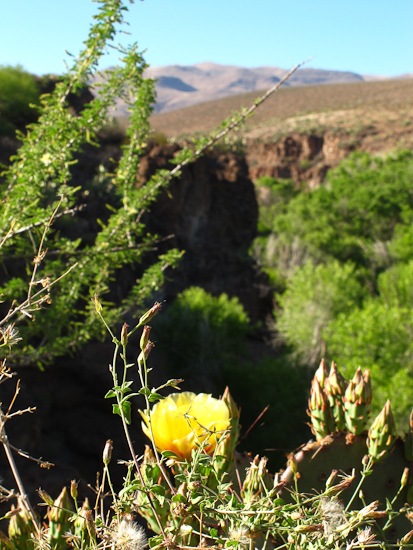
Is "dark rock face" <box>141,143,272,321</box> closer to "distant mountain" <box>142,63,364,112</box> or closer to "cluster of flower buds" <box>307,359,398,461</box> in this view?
"cluster of flower buds" <box>307,359,398,461</box>

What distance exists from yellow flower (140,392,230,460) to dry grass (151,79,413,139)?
4407 cm

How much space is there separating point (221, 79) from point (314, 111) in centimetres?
9006

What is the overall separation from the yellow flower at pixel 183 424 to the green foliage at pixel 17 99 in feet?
41.4

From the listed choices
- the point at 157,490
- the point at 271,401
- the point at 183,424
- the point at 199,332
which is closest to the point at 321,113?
the point at 199,332

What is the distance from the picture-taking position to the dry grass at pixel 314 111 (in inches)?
1934

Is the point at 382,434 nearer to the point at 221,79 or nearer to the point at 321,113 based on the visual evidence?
the point at 321,113

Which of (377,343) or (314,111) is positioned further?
(314,111)

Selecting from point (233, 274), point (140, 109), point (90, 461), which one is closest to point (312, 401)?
point (140, 109)

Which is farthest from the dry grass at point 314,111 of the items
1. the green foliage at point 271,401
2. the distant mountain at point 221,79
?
the distant mountain at point 221,79

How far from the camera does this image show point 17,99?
537 inches

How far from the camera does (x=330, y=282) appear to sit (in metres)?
15.7

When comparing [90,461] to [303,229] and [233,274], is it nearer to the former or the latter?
[233,274]

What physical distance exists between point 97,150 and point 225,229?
195 inches

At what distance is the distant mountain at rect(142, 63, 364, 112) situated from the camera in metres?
124
